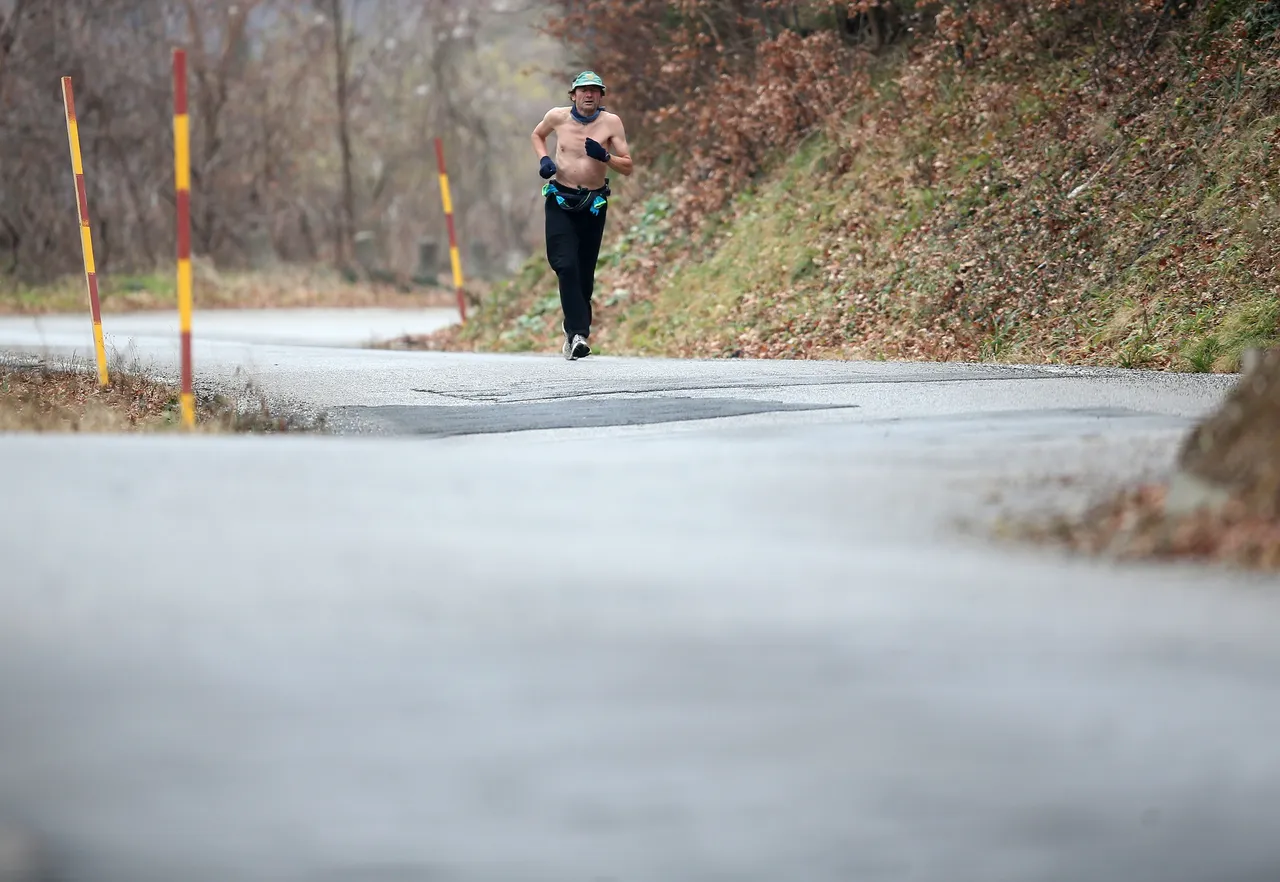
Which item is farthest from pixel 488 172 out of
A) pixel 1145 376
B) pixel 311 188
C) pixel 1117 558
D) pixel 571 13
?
pixel 1117 558

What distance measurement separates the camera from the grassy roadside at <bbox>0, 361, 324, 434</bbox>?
10.3 meters

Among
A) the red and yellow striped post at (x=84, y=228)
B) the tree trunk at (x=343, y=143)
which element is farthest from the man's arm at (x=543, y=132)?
the tree trunk at (x=343, y=143)

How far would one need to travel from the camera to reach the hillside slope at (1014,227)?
13945 mm

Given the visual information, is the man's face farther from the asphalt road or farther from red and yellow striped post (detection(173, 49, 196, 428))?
the asphalt road

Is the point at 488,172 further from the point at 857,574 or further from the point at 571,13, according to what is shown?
the point at 857,574

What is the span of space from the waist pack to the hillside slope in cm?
233

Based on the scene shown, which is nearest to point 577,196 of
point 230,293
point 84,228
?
point 84,228

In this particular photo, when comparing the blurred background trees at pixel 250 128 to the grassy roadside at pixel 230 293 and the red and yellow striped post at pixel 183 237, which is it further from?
the red and yellow striped post at pixel 183 237

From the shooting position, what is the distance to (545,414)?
10.4 metres

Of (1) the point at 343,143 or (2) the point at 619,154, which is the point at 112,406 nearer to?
(2) the point at 619,154

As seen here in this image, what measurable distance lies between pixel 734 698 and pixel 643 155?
19.2 m

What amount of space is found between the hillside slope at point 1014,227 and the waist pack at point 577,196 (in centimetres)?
233

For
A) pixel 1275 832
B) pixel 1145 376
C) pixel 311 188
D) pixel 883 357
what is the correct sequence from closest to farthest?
pixel 1275 832, pixel 1145 376, pixel 883 357, pixel 311 188

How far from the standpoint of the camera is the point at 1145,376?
11.6 m
